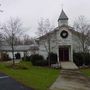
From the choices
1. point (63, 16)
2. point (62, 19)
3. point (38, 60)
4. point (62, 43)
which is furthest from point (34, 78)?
point (63, 16)

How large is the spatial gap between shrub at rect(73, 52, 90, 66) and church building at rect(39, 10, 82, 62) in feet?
2.69

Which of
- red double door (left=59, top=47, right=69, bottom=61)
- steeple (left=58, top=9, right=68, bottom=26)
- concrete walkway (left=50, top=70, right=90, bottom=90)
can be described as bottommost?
concrete walkway (left=50, top=70, right=90, bottom=90)

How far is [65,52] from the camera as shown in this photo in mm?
45344

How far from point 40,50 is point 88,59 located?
28.5 ft

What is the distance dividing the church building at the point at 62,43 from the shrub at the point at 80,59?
820mm

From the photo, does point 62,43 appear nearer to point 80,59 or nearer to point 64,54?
point 64,54

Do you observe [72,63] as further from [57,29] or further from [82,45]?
[57,29]

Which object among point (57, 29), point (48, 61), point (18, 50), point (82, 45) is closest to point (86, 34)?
point (82, 45)

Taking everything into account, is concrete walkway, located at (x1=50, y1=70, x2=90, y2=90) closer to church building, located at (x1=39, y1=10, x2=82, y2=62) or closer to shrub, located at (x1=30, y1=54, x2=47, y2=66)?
shrub, located at (x1=30, y1=54, x2=47, y2=66)

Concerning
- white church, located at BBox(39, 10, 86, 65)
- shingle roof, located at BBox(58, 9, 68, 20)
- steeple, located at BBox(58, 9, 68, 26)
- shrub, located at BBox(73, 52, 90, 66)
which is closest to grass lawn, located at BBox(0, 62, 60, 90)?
shrub, located at BBox(73, 52, 90, 66)

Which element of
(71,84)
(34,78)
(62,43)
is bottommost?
(71,84)

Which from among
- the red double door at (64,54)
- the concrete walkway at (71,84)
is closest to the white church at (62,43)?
the red double door at (64,54)

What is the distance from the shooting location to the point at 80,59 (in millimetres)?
42812

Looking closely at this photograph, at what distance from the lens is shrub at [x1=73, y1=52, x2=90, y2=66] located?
4194 centimetres
